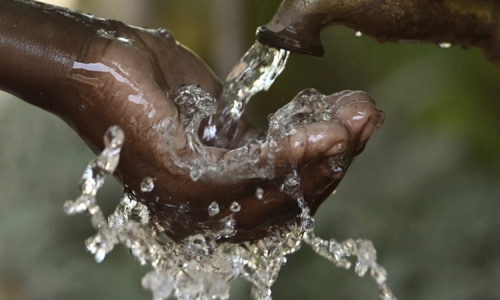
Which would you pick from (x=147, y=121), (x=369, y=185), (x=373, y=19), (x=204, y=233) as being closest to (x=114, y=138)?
(x=147, y=121)

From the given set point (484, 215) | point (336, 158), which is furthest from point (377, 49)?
point (336, 158)

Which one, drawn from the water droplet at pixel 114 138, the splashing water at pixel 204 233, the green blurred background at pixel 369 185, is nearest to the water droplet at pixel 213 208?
the splashing water at pixel 204 233

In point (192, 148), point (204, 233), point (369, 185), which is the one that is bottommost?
point (369, 185)

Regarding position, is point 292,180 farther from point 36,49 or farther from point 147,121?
point 36,49

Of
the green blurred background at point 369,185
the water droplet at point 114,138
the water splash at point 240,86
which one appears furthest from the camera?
the green blurred background at point 369,185

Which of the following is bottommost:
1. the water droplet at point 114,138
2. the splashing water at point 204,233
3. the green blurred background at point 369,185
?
the green blurred background at point 369,185

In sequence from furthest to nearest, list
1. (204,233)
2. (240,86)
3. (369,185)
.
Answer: (369,185) → (240,86) → (204,233)

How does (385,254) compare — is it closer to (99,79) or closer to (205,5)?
(205,5)

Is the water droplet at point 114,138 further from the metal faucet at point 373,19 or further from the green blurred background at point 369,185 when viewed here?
the green blurred background at point 369,185

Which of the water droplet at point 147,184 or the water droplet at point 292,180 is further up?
the water droplet at point 292,180
